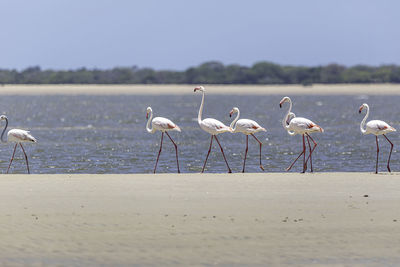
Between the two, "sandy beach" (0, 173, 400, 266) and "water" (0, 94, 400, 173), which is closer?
"sandy beach" (0, 173, 400, 266)

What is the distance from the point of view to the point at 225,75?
126 m

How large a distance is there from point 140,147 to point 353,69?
110772 mm

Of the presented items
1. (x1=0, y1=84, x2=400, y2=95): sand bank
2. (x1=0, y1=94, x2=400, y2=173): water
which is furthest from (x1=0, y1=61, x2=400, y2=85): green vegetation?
(x1=0, y1=94, x2=400, y2=173): water

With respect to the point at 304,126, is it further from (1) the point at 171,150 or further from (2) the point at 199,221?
(1) the point at 171,150

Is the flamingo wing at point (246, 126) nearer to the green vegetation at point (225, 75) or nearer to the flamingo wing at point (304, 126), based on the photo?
the flamingo wing at point (304, 126)

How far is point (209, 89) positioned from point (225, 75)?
10.7 metres

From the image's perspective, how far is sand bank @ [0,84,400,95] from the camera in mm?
105562

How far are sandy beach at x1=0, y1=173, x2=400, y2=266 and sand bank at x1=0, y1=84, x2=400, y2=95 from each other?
9075cm

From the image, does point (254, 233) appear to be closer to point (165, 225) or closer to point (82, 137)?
point (165, 225)

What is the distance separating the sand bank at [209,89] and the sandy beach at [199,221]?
3573 inches

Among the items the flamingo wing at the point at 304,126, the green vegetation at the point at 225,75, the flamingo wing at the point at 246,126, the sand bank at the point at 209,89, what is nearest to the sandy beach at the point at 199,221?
the flamingo wing at the point at 304,126

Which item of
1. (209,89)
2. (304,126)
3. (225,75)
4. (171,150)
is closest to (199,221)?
(304,126)

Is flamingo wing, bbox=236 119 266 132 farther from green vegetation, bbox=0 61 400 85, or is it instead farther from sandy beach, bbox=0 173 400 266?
green vegetation, bbox=0 61 400 85

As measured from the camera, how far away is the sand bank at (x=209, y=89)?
346 ft
